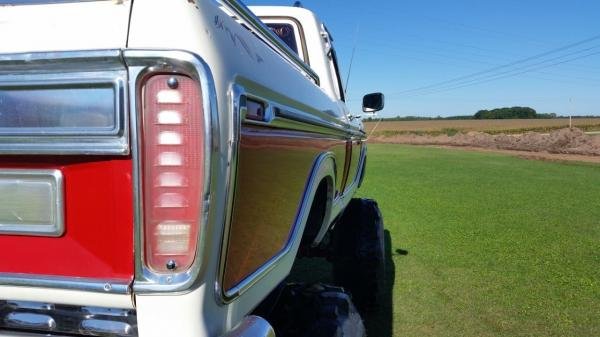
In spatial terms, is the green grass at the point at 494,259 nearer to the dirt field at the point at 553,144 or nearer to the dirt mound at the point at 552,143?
the dirt field at the point at 553,144

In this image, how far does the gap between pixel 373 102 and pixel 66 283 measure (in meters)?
3.96

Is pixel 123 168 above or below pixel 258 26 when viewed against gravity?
below

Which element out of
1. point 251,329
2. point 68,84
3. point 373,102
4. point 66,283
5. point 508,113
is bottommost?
point 251,329

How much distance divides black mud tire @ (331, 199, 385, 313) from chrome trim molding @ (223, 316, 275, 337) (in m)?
2.30

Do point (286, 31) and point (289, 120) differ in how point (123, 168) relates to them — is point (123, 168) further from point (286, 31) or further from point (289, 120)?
point (286, 31)

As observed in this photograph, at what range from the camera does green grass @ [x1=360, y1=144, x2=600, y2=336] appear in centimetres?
380

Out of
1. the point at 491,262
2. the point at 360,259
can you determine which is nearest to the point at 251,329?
the point at 360,259

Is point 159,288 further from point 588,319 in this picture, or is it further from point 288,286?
point 588,319

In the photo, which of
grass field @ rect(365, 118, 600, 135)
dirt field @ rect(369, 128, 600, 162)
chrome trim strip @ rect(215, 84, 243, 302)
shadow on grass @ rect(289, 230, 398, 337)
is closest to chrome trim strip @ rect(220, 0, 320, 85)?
chrome trim strip @ rect(215, 84, 243, 302)

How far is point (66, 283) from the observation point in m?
1.16

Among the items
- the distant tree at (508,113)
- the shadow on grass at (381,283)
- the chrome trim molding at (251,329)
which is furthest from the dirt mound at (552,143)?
the distant tree at (508,113)

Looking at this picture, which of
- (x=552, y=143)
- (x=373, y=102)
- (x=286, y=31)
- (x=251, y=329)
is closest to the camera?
(x=251, y=329)

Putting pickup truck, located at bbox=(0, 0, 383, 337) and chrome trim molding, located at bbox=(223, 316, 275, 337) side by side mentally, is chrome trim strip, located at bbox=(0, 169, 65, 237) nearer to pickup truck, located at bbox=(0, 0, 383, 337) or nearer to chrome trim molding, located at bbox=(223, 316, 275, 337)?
pickup truck, located at bbox=(0, 0, 383, 337)

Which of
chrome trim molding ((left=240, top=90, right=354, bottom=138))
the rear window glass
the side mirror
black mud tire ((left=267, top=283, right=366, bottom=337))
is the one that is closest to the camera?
chrome trim molding ((left=240, top=90, right=354, bottom=138))
